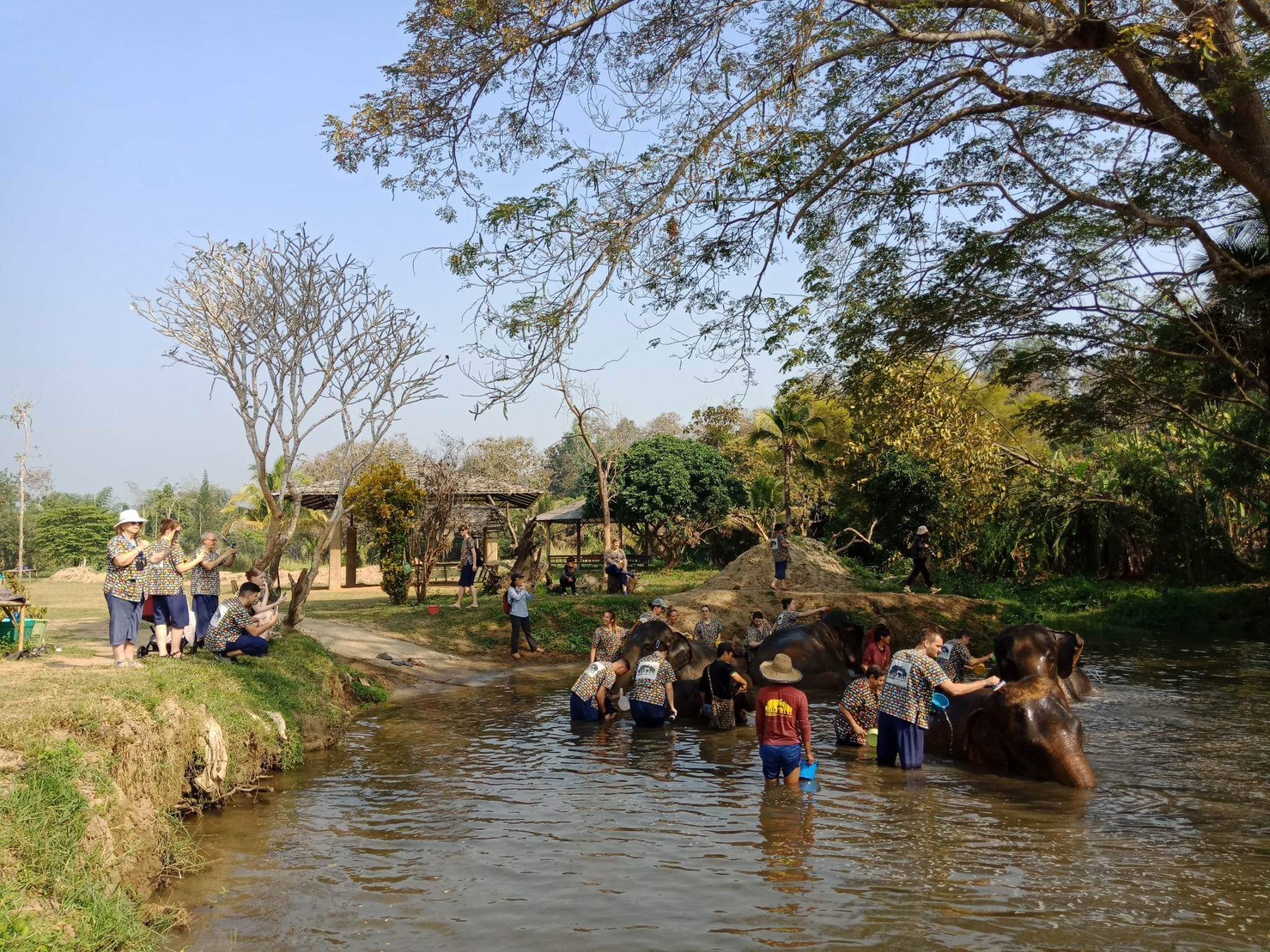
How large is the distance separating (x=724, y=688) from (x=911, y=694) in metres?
3.43

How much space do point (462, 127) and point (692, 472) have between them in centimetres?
2538

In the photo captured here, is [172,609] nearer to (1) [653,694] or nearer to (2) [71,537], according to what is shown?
(1) [653,694]

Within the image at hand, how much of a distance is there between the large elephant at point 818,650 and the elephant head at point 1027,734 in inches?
198

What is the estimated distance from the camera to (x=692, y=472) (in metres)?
36.3

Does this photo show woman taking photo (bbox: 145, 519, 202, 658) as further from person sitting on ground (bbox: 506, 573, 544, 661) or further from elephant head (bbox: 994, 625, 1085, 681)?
elephant head (bbox: 994, 625, 1085, 681)

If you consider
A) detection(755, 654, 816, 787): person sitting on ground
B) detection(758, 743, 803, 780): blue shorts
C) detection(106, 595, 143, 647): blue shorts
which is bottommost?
detection(758, 743, 803, 780): blue shorts

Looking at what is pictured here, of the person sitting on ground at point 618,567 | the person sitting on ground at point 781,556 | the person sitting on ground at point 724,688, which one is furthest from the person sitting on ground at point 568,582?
the person sitting on ground at point 724,688

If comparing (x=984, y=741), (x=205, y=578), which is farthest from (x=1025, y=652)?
(x=205, y=578)

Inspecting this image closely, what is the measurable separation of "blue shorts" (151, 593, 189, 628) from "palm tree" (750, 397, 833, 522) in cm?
2236

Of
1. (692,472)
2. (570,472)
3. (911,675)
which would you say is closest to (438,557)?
(692,472)

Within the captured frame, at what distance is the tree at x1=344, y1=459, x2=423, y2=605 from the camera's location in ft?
82.0

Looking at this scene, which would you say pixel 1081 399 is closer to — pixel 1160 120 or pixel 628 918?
pixel 1160 120

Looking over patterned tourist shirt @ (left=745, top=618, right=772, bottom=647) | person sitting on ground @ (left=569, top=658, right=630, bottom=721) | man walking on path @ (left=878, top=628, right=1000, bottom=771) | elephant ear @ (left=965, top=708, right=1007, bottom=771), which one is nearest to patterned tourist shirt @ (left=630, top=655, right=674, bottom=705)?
person sitting on ground @ (left=569, top=658, right=630, bottom=721)

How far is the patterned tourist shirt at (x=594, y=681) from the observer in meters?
13.6
